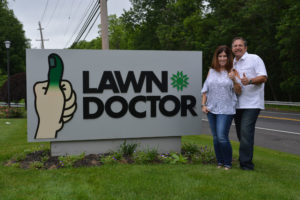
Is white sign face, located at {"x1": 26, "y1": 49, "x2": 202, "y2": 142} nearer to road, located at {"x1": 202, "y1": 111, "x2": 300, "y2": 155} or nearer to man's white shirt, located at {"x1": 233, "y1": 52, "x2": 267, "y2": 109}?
man's white shirt, located at {"x1": 233, "y1": 52, "x2": 267, "y2": 109}

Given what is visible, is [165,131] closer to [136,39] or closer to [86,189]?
[86,189]

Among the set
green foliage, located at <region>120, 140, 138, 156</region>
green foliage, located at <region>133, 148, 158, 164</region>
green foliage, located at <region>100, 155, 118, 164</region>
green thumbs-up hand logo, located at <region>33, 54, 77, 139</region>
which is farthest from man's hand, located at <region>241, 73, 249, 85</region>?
green thumbs-up hand logo, located at <region>33, 54, 77, 139</region>

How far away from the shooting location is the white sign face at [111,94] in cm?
502

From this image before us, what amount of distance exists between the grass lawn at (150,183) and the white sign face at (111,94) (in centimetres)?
89

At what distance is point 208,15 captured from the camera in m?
30.5

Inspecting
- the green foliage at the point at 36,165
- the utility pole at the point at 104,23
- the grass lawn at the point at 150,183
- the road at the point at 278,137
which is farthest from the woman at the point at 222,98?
the utility pole at the point at 104,23

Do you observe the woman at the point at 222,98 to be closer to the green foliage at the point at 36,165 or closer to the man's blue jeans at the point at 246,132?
the man's blue jeans at the point at 246,132

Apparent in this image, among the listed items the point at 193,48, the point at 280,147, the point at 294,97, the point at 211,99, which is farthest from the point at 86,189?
the point at 193,48

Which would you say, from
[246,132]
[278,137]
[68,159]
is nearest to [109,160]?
[68,159]

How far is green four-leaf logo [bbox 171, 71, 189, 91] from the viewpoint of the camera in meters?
5.65

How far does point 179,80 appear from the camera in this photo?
569cm

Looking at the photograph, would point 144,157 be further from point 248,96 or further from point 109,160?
point 248,96

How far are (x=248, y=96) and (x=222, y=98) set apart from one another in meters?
0.37

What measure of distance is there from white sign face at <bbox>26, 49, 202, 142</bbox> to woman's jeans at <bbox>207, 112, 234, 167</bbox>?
3.62ft
